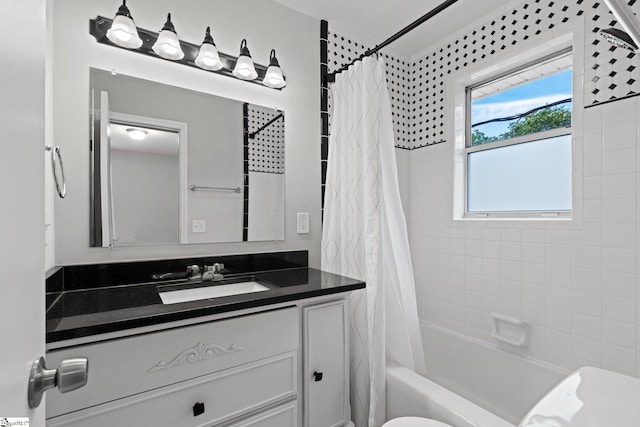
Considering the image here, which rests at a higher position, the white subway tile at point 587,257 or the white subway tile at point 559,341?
the white subway tile at point 587,257

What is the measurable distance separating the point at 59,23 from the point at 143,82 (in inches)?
14.2

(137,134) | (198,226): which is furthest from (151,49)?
(198,226)

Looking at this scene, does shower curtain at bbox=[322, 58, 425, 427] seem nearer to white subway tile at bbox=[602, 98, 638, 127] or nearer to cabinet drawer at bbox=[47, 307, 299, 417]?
cabinet drawer at bbox=[47, 307, 299, 417]

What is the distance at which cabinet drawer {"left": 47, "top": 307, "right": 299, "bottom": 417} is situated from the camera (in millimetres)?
878

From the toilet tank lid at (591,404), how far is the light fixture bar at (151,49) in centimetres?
192

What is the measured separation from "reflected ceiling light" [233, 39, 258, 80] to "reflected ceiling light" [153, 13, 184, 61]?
0.94ft

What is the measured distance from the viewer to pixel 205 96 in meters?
1.65

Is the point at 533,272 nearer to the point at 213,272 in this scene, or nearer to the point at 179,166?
the point at 213,272

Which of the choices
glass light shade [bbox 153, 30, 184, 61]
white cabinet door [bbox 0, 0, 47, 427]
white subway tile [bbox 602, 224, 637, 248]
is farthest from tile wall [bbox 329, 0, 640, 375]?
white cabinet door [bbox 0, 0, 47, 427]

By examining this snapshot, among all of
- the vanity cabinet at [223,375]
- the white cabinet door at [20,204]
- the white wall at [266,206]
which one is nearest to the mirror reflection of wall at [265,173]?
the white wall at [266,206]

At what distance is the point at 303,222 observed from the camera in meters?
1.97

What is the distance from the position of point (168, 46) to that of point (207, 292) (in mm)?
1206

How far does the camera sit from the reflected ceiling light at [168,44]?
4.68ft

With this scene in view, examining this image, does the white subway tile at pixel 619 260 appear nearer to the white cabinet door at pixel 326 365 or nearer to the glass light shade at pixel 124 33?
the white cabinet door at pixel 326 365
